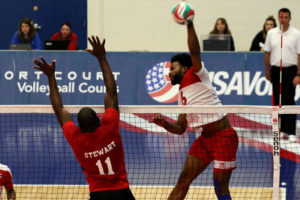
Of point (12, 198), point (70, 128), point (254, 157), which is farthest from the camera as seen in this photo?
point (254, 157)

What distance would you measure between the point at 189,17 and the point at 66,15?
13551mm

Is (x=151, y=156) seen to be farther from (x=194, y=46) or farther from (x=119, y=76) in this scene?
(x=194, y=46)

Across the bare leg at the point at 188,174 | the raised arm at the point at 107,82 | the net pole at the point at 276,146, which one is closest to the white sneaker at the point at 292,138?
the net pole at the point at 276,146

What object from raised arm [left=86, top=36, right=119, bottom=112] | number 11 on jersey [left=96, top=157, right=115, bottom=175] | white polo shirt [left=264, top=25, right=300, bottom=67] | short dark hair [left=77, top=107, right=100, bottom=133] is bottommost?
number 11 on jersey [left=96, top=157, right=115, bottom=175]

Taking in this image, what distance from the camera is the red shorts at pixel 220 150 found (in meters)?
7.48

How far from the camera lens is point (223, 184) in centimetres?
755

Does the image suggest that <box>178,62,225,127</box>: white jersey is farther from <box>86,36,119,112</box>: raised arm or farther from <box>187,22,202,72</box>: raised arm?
<box>86,36,119,112</box>: raised arm

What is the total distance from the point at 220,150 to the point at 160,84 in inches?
278

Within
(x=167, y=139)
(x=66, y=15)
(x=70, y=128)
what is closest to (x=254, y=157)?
(x=167, y=139)

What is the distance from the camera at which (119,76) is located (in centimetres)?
1466

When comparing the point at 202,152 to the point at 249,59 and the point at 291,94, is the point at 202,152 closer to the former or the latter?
the point at 291,94

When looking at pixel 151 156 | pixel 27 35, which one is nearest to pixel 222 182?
pixel 151 156

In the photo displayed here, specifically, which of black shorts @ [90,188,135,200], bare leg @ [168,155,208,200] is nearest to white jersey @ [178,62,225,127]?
bare leg @ [168,155,208,200]

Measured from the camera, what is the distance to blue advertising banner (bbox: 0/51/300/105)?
14352 millimetres
